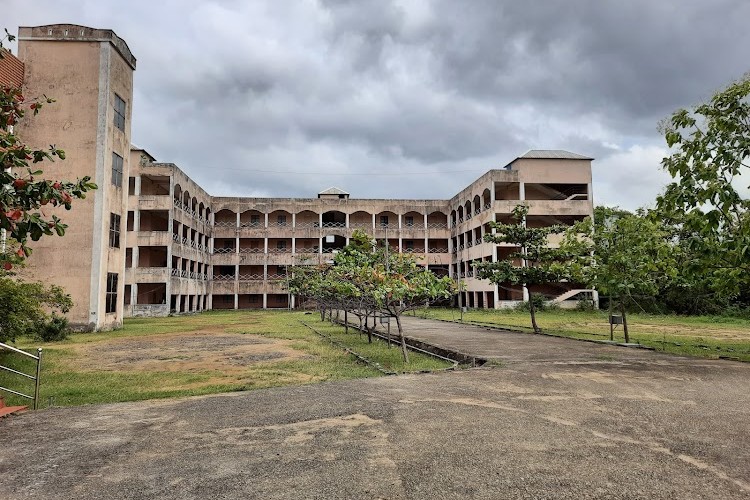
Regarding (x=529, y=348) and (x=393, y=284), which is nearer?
(x=393, y=284)

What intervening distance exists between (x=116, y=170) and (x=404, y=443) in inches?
912

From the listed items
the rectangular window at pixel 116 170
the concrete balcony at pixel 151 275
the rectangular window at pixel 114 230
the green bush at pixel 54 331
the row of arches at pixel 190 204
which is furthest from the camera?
the row of arches at pixel 190 204

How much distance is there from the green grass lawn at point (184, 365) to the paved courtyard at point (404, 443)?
1454 mm

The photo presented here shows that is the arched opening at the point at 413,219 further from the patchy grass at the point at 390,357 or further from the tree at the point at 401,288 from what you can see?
the tree at the point at 401,288

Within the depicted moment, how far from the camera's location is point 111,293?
23094 mm

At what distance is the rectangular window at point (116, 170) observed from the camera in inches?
922

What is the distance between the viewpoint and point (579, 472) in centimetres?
417

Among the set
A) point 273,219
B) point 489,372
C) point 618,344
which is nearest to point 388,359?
point 489,372

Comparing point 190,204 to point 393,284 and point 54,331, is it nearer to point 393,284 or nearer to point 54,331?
point 54,331

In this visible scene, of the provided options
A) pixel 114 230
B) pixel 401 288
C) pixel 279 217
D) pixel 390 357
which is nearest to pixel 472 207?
pixel 279 217

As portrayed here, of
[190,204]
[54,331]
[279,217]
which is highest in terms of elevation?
[279,217]

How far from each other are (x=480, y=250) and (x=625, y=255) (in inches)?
993

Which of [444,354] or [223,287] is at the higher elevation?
[223,287]

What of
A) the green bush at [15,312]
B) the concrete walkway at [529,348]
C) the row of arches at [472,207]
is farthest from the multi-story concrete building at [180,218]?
the green bush at [15,312]
